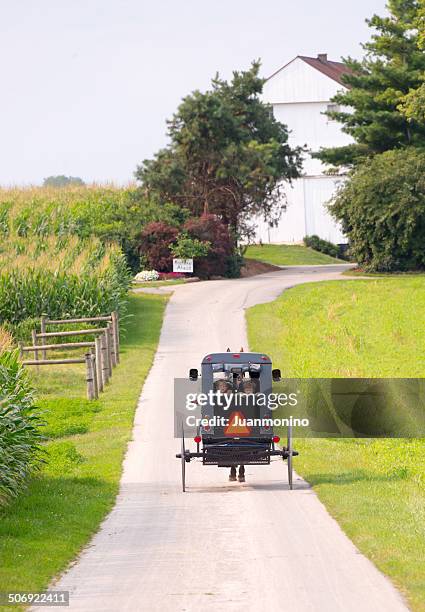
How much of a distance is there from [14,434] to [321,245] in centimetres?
6780

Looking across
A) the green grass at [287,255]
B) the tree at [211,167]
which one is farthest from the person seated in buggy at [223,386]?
the green grass at [287,255]

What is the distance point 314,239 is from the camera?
84688 mm

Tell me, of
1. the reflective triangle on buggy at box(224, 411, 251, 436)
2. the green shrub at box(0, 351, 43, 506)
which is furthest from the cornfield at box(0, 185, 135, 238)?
the reflective triangle on buggy at box(224, 411, 251, 436)

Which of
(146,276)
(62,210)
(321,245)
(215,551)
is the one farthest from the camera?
(321,245)

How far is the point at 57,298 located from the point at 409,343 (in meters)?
13.5

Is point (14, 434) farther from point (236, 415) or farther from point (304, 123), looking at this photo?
point (304, 123)

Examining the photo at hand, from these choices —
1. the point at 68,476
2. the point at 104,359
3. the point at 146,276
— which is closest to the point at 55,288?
the point at 104,359

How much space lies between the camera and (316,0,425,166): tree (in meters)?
65.1

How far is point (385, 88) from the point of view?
66.9 meters

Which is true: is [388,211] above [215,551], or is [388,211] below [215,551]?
above

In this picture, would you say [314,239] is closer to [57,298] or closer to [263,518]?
[57,298]

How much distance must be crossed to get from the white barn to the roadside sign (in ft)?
97.3

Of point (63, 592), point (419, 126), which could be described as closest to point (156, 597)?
point (63, 592)

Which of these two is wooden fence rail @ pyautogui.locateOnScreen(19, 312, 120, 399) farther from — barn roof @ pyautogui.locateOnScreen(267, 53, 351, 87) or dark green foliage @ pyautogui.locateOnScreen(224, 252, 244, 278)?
barn roof @ pyautogui.locateOnScreen(267, 53, 351, 87)
